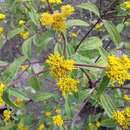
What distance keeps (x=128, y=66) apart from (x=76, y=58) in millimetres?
335

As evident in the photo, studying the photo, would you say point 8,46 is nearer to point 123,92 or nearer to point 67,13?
point 67,13

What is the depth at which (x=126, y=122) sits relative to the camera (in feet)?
3.64

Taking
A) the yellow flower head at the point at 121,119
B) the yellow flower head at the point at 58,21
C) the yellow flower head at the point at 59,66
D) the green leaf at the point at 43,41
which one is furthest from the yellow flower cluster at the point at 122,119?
the green leaf at the point at 43,41

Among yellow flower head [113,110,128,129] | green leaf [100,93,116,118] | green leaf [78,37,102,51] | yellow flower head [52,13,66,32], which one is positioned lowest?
yellow flower head [113,110,128,129]

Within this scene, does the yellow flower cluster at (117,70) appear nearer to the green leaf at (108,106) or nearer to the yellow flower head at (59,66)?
the yellow flower head at (59,66)

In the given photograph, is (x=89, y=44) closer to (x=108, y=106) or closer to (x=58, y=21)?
(x=58, y=21)

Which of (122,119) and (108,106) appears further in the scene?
(108,106)

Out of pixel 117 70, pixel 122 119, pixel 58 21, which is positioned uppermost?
pixel 58 21

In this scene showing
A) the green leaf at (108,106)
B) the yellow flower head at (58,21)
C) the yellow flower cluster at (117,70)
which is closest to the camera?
the yellow flower cluster at (117,70)

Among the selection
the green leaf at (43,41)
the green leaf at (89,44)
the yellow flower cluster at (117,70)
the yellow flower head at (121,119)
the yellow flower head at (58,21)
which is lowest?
the yellow flower head at (121,119)

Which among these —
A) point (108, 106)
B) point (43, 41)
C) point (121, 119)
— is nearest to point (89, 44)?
point (43, 41)

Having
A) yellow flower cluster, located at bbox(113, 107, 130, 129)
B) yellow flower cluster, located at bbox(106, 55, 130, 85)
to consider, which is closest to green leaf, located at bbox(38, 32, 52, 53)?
yellow flower cluster, located at bbox(106, 55, 130, 85)

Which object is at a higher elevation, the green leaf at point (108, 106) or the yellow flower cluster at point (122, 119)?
the green leaf at point (108, 106)

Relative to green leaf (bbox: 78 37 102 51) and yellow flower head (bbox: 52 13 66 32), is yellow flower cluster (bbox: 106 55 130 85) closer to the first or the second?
yellow flower head (bbox: 52 13 66 32)
